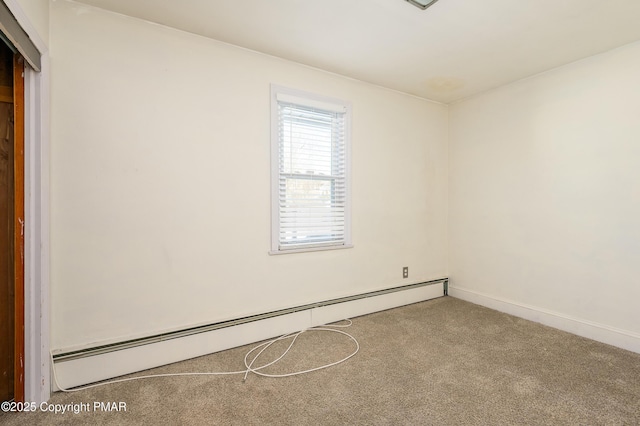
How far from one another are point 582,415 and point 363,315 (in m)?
1.79

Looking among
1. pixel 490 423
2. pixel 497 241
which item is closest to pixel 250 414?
pixel 490 423

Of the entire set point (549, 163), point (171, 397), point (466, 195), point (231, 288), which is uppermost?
point (549, 163)

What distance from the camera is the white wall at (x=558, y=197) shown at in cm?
236

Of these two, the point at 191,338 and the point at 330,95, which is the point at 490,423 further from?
the point at 330,95

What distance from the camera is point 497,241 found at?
10.7ft

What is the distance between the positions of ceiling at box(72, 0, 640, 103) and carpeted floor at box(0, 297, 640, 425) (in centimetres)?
248

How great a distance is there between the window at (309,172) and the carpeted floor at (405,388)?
96 cm

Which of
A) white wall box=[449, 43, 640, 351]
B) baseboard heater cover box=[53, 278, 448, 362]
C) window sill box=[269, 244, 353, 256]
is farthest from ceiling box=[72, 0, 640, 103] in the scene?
baseboard heater cover box=[53, 278, 448, 362]

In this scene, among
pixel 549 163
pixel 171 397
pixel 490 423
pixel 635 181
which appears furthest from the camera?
pixel 549 163

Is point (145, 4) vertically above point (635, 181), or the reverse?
point (145, 4)

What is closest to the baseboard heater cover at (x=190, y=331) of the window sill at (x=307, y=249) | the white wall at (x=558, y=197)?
the window sill at (x=307, y=249)

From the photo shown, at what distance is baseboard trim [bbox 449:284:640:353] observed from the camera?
2338 mm

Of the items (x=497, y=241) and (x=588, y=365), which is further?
(x=497, y=241)

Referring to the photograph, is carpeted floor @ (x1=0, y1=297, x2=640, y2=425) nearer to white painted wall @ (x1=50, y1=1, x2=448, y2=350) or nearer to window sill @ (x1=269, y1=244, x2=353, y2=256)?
white painted wall @ (x1=50, y1=1, x2=448, y2=350)
